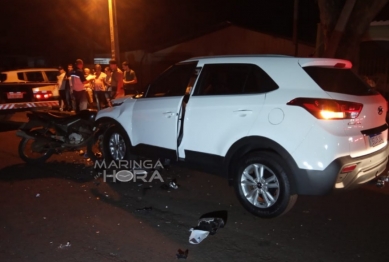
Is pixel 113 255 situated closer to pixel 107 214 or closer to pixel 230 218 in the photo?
pixel 107 214

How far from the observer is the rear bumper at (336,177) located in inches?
Answer: 174

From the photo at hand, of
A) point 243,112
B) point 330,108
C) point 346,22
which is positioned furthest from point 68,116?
point 346,22

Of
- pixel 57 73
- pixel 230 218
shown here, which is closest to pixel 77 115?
pixel 230 218

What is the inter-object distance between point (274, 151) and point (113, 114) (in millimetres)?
3085

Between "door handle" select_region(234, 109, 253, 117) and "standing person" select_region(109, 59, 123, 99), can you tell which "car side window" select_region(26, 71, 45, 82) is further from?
"door handle" select_region(234, 109, 253, 117)

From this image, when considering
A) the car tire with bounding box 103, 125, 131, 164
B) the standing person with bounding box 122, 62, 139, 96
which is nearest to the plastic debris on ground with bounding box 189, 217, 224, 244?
the car tire with bounding box 103, 125, 131, 164

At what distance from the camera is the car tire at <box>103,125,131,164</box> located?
682 centimetres

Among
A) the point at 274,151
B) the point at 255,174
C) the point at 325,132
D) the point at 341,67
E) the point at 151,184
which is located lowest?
the point at 151,184

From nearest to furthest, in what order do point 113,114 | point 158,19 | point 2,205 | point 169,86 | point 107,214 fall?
point 107,214 < point 2,205 < point 169,86 < point 113,114 < point 158,19

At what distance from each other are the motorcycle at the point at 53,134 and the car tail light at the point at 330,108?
432 centimetres

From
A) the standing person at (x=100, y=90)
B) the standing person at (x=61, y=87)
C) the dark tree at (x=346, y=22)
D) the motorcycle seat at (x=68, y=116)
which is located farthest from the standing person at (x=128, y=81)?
the dark tree at (x=346, y=22)

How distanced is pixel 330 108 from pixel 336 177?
0.73 meters

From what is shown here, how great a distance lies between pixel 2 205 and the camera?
5.59m

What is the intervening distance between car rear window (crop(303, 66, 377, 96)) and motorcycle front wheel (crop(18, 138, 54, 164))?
5.02 meters
